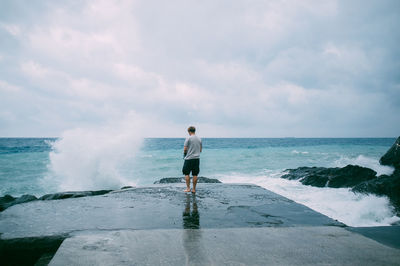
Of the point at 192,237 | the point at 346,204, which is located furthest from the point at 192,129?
the point at 346,204

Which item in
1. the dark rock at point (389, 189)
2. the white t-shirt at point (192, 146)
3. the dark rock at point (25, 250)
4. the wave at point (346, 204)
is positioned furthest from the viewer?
the dark rock at point (389, 189)

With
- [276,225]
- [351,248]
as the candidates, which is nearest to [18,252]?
[276,225]

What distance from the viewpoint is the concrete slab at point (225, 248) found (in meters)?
2.11

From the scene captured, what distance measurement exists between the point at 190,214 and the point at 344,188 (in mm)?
9989

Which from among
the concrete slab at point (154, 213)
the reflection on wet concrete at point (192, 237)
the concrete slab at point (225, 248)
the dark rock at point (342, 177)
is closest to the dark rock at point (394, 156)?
the dark rock at point (342, 177)

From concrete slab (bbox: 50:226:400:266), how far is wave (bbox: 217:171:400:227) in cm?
482

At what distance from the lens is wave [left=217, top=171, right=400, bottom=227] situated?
6527mm

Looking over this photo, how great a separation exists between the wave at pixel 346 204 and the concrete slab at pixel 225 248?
482cm

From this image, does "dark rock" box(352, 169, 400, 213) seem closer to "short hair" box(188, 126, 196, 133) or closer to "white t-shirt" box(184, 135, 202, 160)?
"white t-shirt" box(184, 135, 202, 160)

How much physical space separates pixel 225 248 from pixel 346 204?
784 centimetres

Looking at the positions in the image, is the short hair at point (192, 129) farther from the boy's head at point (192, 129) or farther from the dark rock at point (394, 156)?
the dark rock at point (394, 156)

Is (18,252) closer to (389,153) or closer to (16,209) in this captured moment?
(16,209)

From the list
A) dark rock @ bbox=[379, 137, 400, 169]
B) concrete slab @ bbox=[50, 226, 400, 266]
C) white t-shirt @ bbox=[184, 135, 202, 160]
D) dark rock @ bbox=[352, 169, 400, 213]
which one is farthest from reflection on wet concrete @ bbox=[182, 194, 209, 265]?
dark rock @ bbox=[379, 137, 400, 169]

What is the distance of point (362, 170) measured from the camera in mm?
11719
